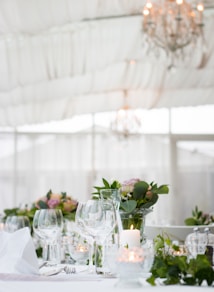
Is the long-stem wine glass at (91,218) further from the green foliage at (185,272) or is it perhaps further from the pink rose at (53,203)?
the pink rose at (53,203)

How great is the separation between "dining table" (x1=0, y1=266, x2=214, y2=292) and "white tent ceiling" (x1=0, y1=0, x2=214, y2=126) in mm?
5761

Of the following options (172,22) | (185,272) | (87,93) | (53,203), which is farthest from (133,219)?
(87,93)

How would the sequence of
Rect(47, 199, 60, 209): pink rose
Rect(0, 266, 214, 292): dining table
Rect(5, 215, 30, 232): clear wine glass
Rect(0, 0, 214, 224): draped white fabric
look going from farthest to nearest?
Rect(0, 0, 214, 224): draped white fabric < Rect(47, 199, 60, 209): pink rose < Rect(5, 215, 30, 232): clear wine glass < Rect(0, 266, 214, 292): dining table

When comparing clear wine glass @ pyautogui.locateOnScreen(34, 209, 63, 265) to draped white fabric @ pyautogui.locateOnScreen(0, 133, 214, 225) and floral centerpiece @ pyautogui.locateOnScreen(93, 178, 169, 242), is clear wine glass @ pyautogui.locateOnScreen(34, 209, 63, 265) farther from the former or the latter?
draped white fabric @ pyautogui.locateOnScreen(0, 133, 214, 225)

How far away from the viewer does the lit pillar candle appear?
2100mm

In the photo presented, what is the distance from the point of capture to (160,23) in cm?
688

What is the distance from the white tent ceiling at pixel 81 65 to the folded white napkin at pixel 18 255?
543cm

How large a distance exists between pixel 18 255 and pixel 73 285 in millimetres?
403

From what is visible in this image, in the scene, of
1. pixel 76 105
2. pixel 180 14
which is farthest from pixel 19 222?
pixel 76 105

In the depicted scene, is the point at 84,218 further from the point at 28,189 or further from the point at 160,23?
the point at 28,189

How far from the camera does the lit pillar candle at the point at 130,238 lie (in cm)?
210

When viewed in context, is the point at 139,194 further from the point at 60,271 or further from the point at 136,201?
the point at 60,271

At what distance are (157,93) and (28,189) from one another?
3.12 metres

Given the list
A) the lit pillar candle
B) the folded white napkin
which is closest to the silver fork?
the folded white napkin
